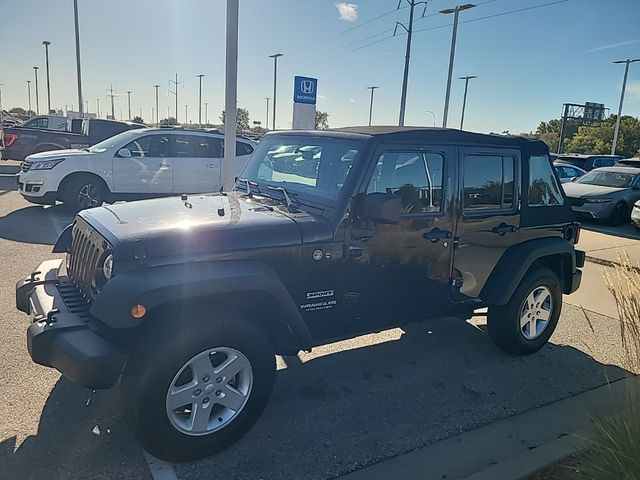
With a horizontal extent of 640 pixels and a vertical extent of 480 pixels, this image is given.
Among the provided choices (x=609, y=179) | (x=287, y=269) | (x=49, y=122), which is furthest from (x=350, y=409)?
(x=49, y=122)

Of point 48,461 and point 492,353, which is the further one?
point 492,353

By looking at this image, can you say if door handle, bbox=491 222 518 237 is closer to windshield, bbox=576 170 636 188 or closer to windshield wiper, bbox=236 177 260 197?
windshield wiper, bbox=236 177 260 197

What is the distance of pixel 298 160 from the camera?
3.84 meters

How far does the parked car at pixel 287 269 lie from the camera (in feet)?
8.61

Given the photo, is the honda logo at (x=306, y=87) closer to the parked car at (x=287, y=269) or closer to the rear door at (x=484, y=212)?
the parked car at (x=287, y=269)

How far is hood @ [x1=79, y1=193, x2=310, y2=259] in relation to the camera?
8.93ft

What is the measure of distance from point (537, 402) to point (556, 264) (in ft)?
4.88

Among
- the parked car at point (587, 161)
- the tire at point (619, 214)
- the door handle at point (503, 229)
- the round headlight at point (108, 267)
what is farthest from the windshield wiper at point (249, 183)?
the parked car at point (587, 161)

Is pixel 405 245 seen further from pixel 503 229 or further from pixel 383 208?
pixel 503 229

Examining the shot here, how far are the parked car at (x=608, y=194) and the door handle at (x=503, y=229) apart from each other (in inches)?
404

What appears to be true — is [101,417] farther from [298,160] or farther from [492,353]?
[492,353]

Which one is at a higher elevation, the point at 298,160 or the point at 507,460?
the point at 298,160

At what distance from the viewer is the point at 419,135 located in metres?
3.64


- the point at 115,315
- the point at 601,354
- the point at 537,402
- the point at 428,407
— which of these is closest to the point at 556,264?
the point at 601,354
